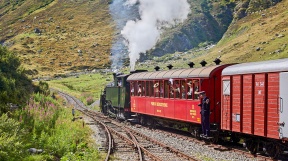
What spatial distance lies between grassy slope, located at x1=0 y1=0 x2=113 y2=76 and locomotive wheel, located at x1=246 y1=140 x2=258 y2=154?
82060 millimetres

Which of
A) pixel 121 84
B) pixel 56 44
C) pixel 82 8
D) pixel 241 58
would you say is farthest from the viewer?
pixel 82 8

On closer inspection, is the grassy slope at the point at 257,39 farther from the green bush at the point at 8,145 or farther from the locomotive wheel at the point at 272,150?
the green bush at the point at 8,145

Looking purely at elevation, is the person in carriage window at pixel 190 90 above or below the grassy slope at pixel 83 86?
above

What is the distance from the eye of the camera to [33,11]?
179m

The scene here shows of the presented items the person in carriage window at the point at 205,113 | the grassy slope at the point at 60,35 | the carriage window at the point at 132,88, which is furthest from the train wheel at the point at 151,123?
the grassy slope at the point at 60,35

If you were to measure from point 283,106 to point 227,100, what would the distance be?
3.77 m

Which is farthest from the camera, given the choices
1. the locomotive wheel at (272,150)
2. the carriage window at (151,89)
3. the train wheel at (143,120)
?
the train wheel at (143,120)

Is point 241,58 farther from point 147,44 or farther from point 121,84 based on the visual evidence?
point 121,84

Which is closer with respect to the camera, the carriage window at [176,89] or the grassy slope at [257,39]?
the carriage window at [176,89]

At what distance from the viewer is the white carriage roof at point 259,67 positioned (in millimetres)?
12887

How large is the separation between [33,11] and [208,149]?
172693mm

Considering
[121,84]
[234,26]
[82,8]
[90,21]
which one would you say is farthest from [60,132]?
[82,8]

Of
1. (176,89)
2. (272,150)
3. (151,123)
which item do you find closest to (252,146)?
(272,150)

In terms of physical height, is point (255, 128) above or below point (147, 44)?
below
